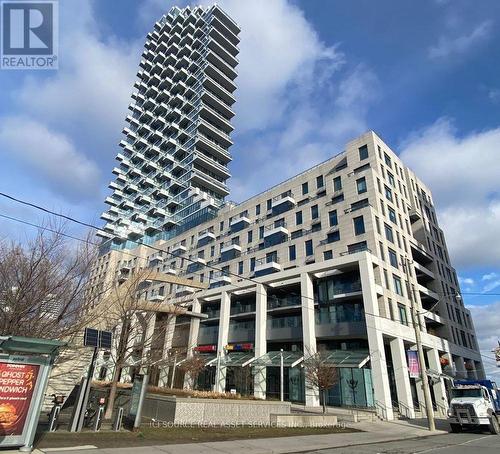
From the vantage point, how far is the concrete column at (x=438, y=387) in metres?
38.3

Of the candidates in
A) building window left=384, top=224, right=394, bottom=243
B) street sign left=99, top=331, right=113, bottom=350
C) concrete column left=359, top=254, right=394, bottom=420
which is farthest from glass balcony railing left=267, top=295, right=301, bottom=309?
street sign left=99, top=331, right=113, bottom=350

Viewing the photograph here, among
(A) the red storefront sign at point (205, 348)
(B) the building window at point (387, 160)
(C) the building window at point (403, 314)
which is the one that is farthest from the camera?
(B) the building window at point (387, 160)

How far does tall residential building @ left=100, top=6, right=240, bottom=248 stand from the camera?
96.6m

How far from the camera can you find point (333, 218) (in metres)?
43.9

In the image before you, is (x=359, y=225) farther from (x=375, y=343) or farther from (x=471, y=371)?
(x=471, y=371)

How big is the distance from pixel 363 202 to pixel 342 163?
7.94 metres

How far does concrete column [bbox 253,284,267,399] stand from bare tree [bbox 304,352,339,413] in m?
9.05

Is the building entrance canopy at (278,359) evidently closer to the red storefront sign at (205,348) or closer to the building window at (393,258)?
the red storefront sign at (205,348)

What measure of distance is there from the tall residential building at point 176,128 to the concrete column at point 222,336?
37474 mm

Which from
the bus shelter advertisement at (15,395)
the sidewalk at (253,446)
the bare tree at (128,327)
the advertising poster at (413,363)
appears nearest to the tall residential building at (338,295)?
the bare tree at (128,327)

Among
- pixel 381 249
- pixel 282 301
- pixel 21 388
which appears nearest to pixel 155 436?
pixel 21 388

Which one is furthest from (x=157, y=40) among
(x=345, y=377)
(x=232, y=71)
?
(x=345, y=377)

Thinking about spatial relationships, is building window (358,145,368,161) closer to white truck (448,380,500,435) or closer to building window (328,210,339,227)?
building window (328,210,339,227)

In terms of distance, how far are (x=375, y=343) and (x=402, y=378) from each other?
4.85 meters
